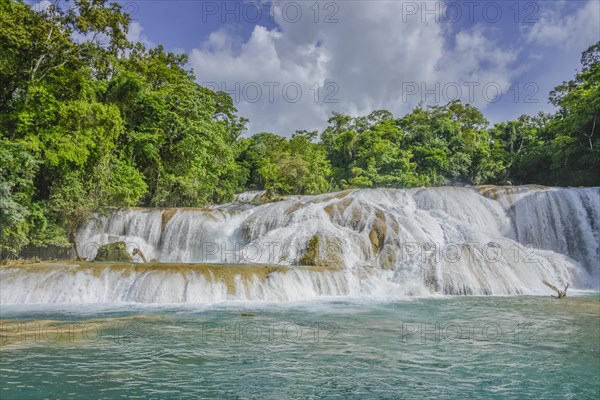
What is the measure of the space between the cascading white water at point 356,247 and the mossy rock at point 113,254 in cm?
227

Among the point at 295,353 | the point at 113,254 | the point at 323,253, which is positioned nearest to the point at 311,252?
the point at 323,253

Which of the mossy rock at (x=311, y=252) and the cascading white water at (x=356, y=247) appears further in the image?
the mossy rock at (x=311, y=252)

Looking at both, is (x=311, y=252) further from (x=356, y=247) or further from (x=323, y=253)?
(x=356, y=247)

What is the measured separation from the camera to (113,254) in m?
15.6

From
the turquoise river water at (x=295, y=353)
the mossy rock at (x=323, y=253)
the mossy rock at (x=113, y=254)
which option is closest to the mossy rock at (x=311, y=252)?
the mossy rock at (x=323, y=253)

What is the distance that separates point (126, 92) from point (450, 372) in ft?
66.6

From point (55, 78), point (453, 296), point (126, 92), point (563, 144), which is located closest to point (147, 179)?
point (126, 92)

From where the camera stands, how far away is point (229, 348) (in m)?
6.64

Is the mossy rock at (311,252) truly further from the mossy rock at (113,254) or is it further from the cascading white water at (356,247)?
the mossy rock at (113,254)

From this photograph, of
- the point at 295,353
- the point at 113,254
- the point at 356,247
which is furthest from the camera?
the point at 113,254

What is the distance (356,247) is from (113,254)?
895 centimetres

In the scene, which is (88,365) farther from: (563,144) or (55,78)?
(563,144)

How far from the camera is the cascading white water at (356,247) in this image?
11.1 metres

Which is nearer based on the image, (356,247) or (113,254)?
(356,247)
